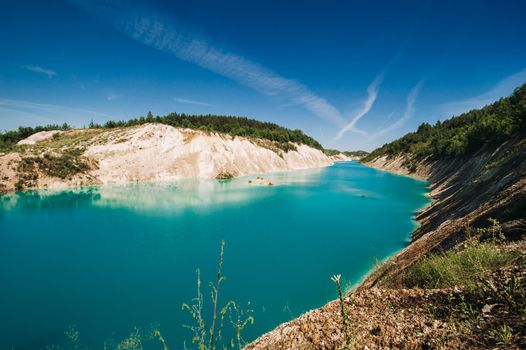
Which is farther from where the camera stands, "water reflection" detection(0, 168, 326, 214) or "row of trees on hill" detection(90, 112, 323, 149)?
"row of trees on hill" detection(90, 112, 323, 149)

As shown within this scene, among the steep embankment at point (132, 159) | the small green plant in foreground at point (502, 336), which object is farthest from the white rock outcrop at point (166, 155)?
the small green plant in foreground at point (502, 336)

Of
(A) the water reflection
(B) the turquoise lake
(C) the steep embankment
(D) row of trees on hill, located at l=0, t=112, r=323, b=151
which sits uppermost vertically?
(D) row of trees on hill, located at l=0, t=112, r=323, b=151

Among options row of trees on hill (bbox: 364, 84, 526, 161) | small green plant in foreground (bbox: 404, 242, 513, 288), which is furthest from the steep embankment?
small green plant in foreground (bbox: 404, 242, 513, 288)

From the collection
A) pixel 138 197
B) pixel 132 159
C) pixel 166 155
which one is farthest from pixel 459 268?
pixel 166 155

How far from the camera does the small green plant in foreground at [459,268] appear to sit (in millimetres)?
5591

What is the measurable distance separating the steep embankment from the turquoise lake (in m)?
14.5

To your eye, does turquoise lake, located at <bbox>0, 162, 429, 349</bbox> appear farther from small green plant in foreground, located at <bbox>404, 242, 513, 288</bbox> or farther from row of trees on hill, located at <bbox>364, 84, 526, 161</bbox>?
row of trees on hill, located at <bbox>364, 84, 526, 161</bbox>

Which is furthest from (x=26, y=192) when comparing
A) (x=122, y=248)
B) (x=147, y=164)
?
(x=122, y=248)

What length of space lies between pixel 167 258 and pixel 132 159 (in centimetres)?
5264

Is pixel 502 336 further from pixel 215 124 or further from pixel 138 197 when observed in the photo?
pixel 215 124

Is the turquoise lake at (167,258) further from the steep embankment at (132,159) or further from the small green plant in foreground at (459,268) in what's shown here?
the steep embankment at (132,159)

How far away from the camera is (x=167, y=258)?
18.8m

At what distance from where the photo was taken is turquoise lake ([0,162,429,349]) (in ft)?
39.6

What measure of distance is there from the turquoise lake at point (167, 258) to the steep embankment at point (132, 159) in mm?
14452
